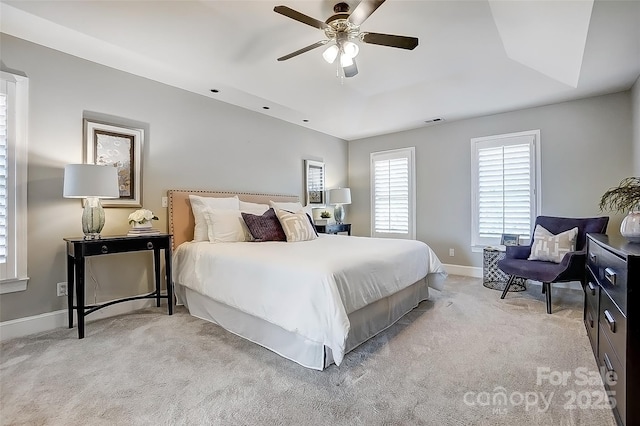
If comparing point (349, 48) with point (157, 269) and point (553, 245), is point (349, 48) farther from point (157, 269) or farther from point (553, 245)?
point (553, 245)

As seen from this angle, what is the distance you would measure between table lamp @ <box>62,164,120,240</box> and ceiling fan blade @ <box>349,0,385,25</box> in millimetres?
2389

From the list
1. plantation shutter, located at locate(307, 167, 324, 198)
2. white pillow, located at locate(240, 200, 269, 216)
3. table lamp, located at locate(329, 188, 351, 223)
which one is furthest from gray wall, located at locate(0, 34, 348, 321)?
table lamp, located at locate(329, 188, 351, 223)

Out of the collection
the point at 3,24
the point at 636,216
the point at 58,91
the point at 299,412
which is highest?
the point at 3,24

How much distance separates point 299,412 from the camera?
63.6 inches

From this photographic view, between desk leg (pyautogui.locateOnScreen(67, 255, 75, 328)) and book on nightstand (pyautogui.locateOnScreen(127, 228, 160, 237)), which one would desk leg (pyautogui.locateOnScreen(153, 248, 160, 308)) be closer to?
book on nightstand (pyautogui.locateOnScreen(127, 228, 160, 237))

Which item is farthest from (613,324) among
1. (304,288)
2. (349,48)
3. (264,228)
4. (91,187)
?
(91,187)

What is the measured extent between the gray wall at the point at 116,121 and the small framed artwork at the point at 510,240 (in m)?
3.48

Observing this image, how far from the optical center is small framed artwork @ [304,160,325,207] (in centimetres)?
529

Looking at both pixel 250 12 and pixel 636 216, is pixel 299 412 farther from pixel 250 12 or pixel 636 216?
pixel 250 12

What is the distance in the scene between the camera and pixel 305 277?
2043 mm

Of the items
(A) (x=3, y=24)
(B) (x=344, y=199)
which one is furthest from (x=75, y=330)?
(B) (x=344, y=199)

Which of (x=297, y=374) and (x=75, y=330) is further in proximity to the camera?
(x=75, y=330)

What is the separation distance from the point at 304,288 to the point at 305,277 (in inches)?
2.8

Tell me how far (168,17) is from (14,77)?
4.56ft
